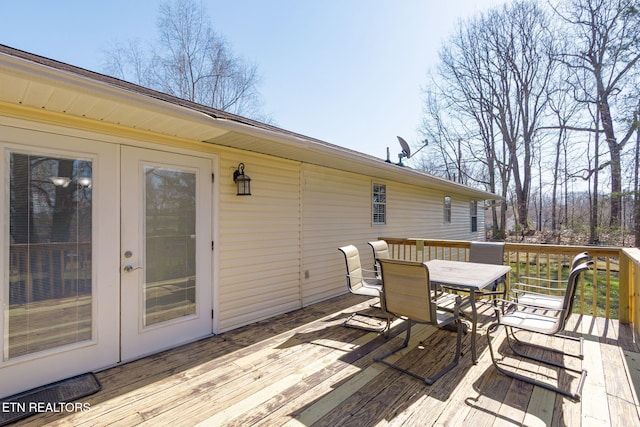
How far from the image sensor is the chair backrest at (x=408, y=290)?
2.78 metres

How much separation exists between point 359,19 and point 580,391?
9044 mm

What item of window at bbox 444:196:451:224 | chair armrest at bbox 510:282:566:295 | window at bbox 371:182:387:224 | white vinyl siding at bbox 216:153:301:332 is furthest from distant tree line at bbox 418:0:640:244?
white vinyl siding at bbox 216:153:301:332

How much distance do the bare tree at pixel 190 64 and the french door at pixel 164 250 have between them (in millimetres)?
10814

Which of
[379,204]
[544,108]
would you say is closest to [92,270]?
[379,204]

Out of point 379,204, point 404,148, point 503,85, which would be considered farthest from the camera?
point 503,85

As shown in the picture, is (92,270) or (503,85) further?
(503,85)

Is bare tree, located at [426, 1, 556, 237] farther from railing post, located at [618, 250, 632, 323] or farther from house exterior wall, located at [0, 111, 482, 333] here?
railing post, located at [618, 250, 632, 323]

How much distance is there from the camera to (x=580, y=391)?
96.8 inches

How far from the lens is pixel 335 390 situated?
252 centimetres

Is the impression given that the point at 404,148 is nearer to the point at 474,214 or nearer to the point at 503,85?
the point at 474,214

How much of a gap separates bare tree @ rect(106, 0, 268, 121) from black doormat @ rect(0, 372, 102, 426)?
12079 mm

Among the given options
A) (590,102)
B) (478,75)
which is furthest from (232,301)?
(478,75)

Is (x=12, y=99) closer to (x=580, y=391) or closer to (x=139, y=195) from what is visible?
(x=139, y=195)

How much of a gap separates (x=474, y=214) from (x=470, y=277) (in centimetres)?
1112
